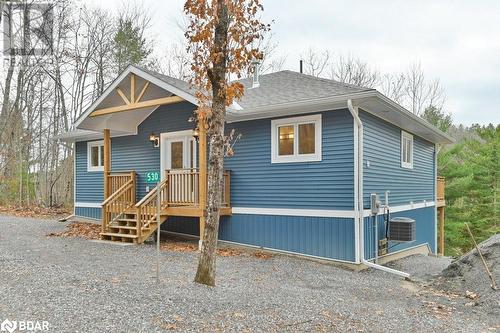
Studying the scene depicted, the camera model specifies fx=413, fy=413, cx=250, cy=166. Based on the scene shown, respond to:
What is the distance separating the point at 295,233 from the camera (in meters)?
8.82

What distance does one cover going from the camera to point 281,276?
6926 mm

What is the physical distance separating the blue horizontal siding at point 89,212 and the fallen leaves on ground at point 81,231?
1.31 feet

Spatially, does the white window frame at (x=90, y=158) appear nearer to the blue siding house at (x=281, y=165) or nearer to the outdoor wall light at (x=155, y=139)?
the blue siding house at (x=281, y=165)

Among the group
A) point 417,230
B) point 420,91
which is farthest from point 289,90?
point 420,91

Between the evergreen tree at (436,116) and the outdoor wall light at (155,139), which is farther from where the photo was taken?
the evergreen tree at (436,116)

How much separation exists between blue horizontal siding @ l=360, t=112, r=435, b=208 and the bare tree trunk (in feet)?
13.3

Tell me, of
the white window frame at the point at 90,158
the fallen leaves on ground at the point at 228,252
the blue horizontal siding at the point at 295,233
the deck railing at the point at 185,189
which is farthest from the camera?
the white window frame at the point at 90,158

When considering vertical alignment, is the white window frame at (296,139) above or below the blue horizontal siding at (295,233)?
above

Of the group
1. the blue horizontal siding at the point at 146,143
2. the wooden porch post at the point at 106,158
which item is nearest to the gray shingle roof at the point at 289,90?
the blue horizontal siding at the point at 146,143

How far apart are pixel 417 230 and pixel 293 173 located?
5.28m

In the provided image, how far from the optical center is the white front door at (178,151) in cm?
1059

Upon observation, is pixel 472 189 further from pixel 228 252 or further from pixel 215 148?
pixel 215 148

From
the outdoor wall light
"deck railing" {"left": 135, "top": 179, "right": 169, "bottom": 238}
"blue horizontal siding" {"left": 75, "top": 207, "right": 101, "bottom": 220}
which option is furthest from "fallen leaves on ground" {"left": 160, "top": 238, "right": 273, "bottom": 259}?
"blue horizontal siding" {"left": 75, "top": 207, "right": 101, "bottom": 220}

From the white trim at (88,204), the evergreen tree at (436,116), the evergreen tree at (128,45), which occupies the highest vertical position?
the evergreen tree at (128,45)
